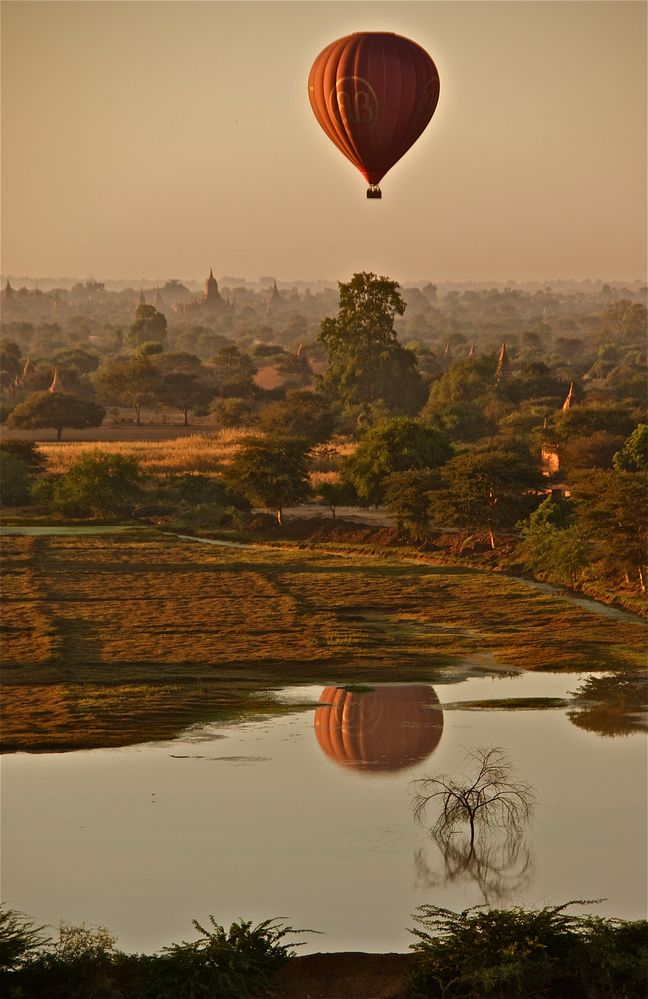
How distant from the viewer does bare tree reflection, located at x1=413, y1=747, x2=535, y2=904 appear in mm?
19688

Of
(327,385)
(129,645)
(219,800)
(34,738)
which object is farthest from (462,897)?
(327,385)

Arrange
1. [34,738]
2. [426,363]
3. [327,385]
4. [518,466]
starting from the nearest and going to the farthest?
[34,738] < [518,466] < [327,385] < [426,363]

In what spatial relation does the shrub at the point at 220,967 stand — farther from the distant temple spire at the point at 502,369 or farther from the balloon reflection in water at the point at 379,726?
the distant temple spire at the point at 502,369

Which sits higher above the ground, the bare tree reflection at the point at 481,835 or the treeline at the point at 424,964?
the treeline at the point at 424,964

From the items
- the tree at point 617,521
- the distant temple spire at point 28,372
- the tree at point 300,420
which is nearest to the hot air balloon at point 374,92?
the tree at point 617,521

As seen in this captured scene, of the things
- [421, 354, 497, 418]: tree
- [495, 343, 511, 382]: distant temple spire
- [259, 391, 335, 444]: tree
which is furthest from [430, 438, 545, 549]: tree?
[495, 343, 511, 382]: distant temple spire

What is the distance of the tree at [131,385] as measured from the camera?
100 meters

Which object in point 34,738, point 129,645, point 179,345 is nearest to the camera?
point 34,738

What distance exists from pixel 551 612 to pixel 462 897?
19.8 meters

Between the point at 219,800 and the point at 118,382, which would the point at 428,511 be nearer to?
the point at 219,800

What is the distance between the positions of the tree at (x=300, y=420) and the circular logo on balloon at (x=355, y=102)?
126ft

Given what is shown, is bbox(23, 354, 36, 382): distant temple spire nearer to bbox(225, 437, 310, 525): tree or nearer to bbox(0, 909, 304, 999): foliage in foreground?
bbox(225, 437, 310, 525): tree

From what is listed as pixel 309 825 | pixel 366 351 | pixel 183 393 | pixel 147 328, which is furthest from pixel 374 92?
pixel 147 328

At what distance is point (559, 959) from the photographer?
15516mm
